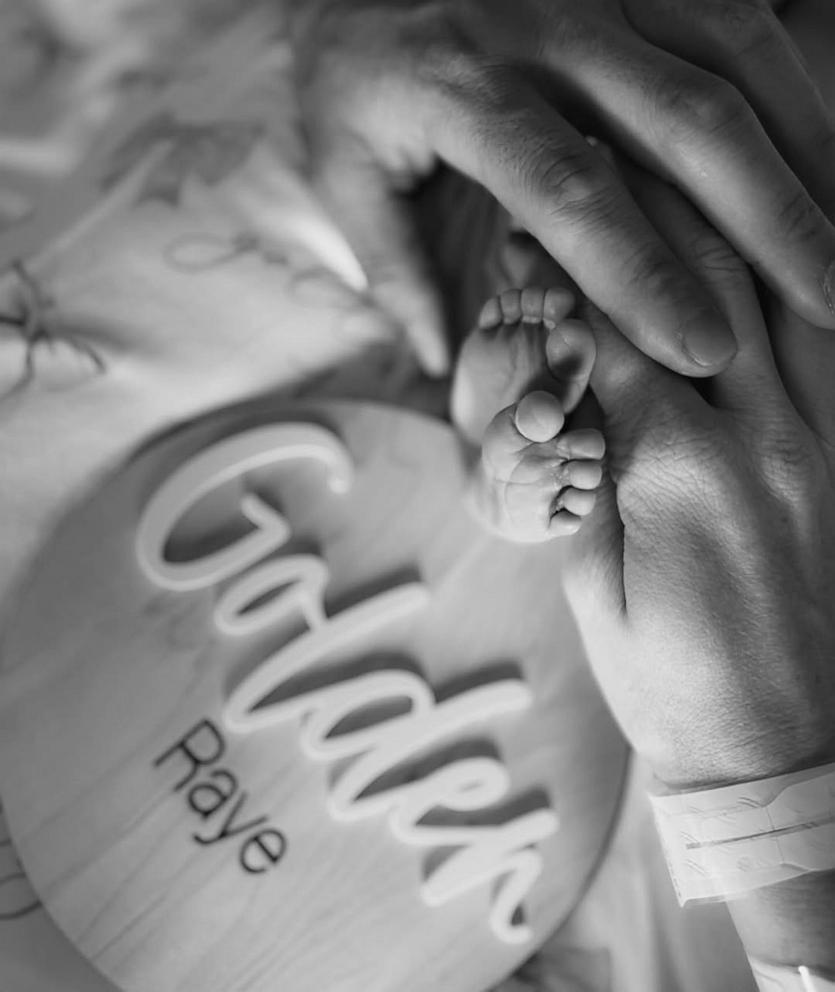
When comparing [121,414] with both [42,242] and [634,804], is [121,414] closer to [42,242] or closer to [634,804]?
[42,242]

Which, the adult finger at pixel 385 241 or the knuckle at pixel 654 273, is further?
the adult finger at pixel 385 241

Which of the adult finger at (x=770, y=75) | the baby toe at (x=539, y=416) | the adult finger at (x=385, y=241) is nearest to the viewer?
the baby toe at (x=539, y=416)

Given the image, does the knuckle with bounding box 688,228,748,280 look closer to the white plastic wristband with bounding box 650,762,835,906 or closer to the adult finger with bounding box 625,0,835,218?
the adult finger with bounding box 625,0,835,218

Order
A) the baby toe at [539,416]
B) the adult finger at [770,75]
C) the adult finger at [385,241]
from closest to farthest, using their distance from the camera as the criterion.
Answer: the baby toe at [539,416], the adult finger at [770,75], the adult finger at [385,241]

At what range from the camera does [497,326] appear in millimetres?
767

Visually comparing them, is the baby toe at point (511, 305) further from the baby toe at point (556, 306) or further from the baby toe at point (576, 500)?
the baby toe at point (576, 500)

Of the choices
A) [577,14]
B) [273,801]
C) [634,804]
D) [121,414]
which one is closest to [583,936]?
[634,804]

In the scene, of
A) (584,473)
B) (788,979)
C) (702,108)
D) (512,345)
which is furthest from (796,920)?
(702,108)

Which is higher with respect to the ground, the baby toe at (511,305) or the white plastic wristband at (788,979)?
the baby toe at (511,305)

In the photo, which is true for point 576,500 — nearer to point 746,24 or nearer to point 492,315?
point 492,315

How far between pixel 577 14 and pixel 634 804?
0.68 metres

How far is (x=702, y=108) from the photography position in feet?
2.43

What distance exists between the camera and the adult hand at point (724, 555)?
73 cm

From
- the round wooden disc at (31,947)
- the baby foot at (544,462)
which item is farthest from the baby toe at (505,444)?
the round wooden disc at (31,947)
